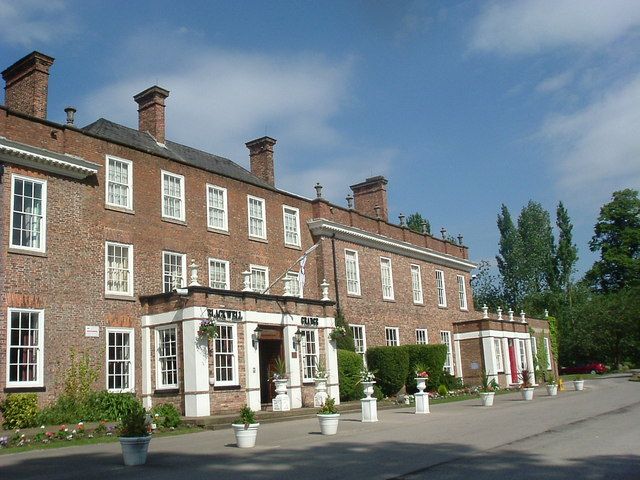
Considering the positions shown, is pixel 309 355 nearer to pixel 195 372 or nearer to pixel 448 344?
pixel 195 372

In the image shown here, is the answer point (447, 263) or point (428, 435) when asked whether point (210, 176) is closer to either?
point (428, 435)

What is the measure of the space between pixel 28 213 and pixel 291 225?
12490 millimetres

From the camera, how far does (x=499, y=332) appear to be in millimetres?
39000

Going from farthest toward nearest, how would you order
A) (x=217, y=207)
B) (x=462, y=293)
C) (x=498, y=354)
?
(x=462, y=293), (x=498, y=354), (x=217, y=207)

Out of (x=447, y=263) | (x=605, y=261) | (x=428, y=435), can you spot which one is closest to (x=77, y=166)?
(x=428, y=435)

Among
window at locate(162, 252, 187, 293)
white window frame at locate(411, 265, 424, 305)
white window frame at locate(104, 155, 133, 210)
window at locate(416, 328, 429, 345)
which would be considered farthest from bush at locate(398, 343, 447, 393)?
white window frame at locate(104, 155, 133, 210)

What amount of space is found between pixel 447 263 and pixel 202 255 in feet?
62.4

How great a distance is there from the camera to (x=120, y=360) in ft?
70.8

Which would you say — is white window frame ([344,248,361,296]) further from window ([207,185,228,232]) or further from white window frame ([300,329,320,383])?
window ([207,185,228,232])

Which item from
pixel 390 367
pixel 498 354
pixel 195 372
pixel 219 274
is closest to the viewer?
pixel 195 372

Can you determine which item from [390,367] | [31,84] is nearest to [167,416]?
[31,84]

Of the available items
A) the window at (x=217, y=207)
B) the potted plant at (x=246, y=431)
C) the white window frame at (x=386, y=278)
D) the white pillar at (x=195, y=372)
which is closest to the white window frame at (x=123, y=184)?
the window at (x=217, y=207)

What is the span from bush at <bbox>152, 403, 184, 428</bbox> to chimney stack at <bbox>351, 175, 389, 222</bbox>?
20.6 metres

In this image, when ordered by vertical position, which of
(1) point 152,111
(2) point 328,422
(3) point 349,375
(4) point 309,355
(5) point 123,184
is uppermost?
(1) point 152,111
